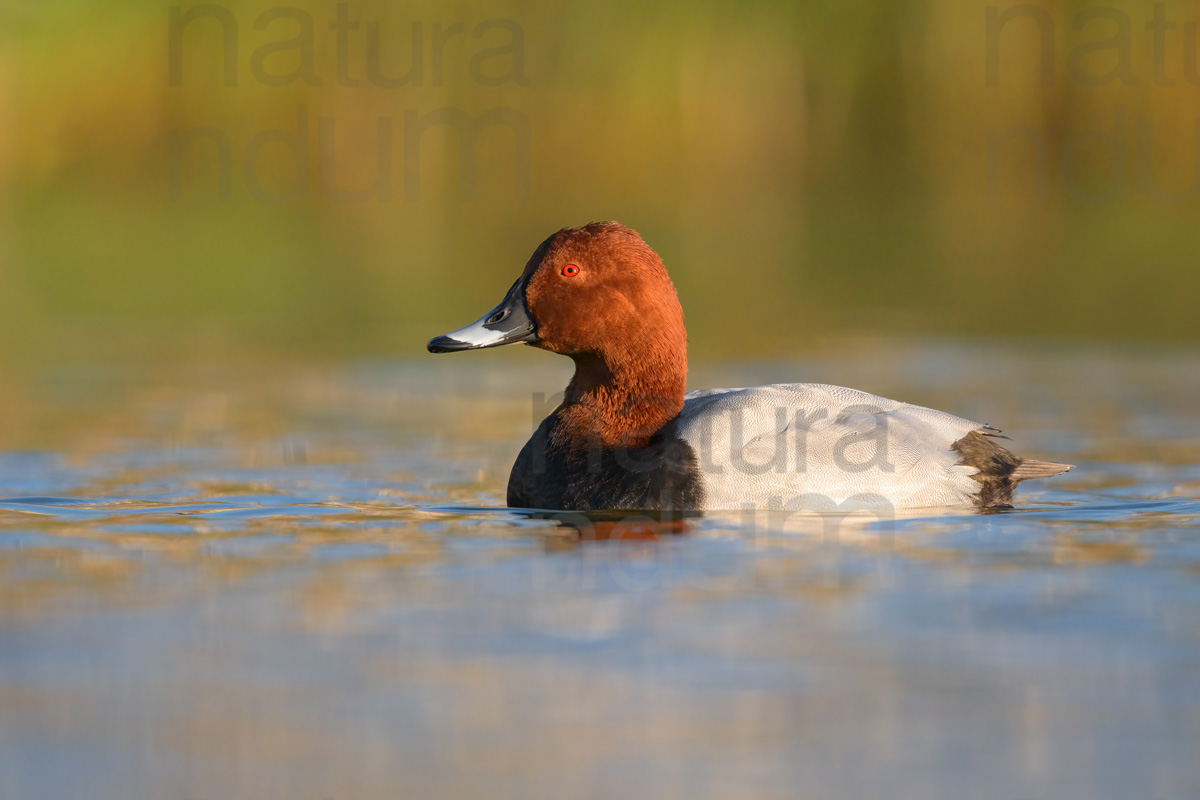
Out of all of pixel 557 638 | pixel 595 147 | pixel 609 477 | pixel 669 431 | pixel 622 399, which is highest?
pixel 595 147

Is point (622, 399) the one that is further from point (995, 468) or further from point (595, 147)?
point (595, 147)

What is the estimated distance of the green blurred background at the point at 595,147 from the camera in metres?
14.0

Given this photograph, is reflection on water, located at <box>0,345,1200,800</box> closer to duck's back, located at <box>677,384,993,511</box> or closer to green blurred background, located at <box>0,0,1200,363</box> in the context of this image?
duck's back, located at <box>677,384,993,511</box>

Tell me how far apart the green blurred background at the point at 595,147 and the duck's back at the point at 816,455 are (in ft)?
20.9

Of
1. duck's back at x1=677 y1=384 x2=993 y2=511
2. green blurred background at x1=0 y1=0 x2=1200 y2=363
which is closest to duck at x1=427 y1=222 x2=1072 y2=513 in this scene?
duck's back at x1=677 y1=384 x2=993 y2=511

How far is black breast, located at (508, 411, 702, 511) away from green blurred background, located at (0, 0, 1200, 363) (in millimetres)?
6384

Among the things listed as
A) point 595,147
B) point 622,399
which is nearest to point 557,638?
point 622,399

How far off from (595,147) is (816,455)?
41.9 feet

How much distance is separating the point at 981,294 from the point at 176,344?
641 cm

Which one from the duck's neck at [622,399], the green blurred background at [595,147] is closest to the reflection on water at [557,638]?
the duck's neck at [622,399]

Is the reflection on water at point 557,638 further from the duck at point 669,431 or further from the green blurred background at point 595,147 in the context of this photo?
the green blurred background at point 595,147

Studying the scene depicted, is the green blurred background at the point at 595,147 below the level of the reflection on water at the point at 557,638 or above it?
above

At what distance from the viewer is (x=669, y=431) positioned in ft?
20.0

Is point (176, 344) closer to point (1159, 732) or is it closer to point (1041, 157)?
point (1159, 732)
